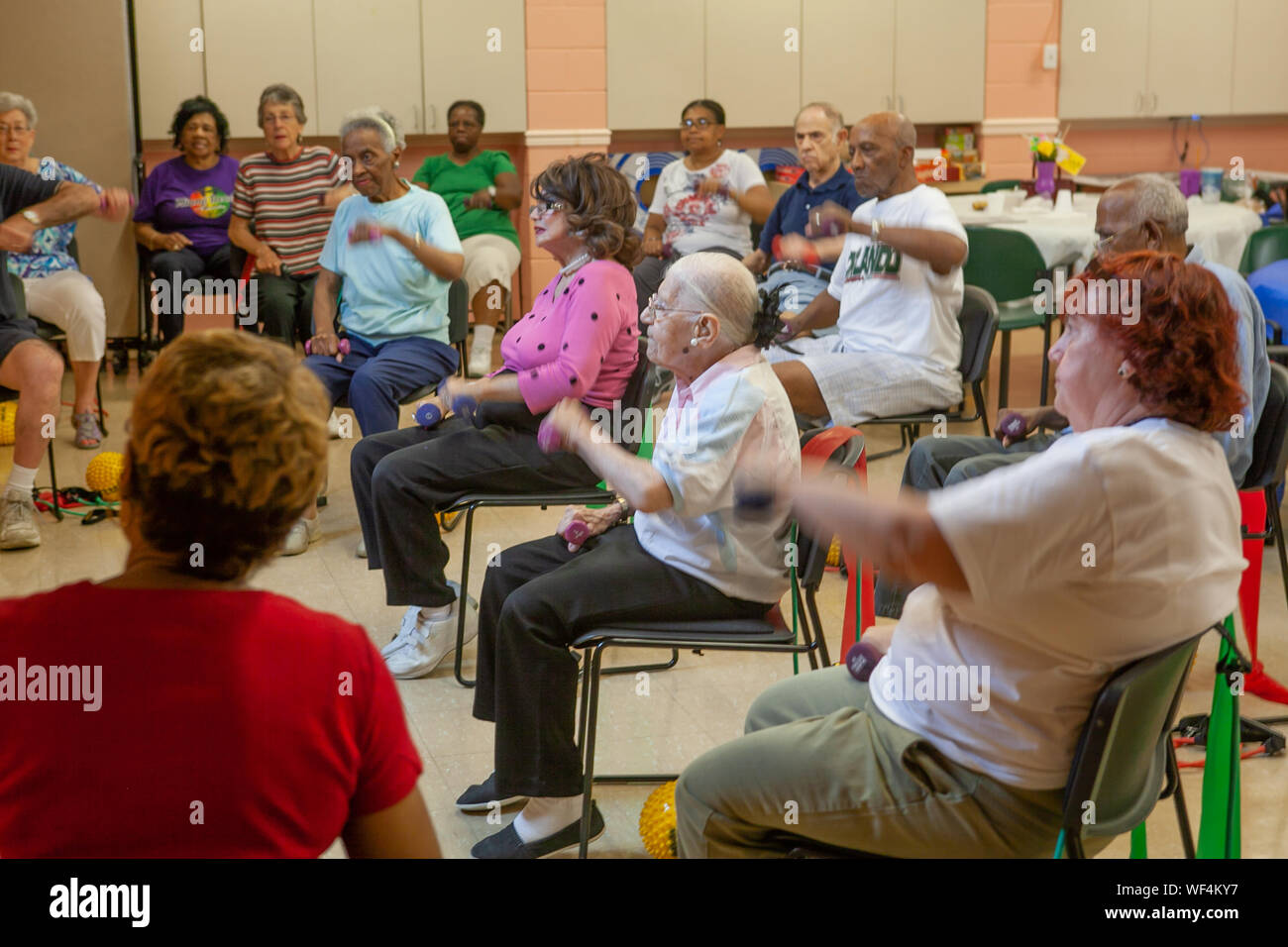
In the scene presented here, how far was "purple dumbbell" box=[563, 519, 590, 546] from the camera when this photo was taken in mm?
2629

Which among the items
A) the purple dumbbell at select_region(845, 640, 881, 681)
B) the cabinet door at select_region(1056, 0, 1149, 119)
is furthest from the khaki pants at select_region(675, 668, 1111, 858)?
the cabinet door at select_region(1056, 0, 1149, 119)

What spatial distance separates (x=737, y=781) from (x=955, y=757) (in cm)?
28

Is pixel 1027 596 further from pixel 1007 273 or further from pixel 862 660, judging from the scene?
pixel 1007 273

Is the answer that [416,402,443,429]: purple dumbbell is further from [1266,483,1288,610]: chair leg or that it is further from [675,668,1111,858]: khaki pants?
[1266,483,1288,610]: chair leg

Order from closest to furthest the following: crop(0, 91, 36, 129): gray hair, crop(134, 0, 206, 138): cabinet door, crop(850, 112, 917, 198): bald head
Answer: crop(850, 112, 917, 198): bald head
crop(0, 91, 36, 129): gray hair
crop(134, 0, 206, 138): cabinet door

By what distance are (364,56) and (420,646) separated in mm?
5122

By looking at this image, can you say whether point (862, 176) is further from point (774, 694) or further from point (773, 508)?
point (774, 694)

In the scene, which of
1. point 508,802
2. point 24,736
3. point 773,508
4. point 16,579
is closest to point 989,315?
point 773,508

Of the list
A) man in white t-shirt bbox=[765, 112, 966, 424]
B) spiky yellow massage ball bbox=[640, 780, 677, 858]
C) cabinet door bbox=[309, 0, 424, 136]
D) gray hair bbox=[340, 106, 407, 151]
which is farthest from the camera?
cabinet door bbox=[309, 0, 424, 136]

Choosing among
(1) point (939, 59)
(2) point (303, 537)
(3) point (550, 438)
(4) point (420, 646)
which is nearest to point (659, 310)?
(3) point (550, 438)

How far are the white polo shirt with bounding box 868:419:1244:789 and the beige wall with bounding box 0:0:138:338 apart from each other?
19.9 ft

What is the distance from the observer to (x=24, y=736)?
3.70ft

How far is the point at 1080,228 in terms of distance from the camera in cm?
519

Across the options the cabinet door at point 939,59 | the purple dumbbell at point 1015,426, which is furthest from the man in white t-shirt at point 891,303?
the cabinet door at point 939,59
